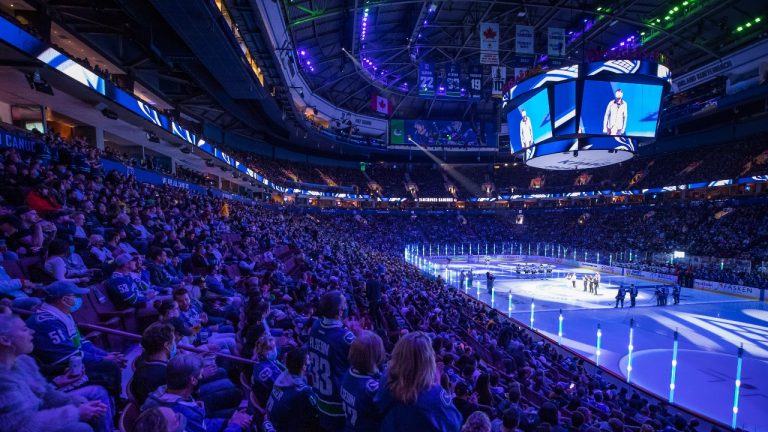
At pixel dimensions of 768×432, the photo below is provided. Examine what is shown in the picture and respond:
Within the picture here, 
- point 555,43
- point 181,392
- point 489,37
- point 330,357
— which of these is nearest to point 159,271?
point 181,392

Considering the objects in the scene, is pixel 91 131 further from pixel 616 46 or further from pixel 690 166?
pixel 690 166

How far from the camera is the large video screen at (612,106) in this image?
16234mm

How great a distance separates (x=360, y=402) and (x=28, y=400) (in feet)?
5.22

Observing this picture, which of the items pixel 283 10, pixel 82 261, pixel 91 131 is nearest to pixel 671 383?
pixel 82 261

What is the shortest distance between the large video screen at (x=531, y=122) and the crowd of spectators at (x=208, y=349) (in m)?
10.3

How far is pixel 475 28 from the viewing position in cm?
2911

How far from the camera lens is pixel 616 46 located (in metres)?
33.0

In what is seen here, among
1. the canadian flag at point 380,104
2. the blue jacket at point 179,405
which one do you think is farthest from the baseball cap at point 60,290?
the canadian flag at point 380,104

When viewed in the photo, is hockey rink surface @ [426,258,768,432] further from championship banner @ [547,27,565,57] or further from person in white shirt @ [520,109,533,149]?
championship banner @ [547,27,565,57]

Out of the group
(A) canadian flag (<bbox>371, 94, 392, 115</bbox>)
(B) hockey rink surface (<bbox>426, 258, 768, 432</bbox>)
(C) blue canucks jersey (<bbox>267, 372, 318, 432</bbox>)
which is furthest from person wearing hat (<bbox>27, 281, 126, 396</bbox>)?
(A) canadian flag (<bbox>371, 94, 392, 115</bbox>)

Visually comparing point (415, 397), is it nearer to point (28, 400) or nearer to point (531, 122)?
point (28, 400)

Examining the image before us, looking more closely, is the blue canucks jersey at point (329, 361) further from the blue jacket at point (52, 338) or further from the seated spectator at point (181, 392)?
the blue jacket at point (52, 338)

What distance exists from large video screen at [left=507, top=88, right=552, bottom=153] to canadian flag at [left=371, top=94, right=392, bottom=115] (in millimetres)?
24899

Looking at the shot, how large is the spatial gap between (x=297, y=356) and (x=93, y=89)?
47.4ft
